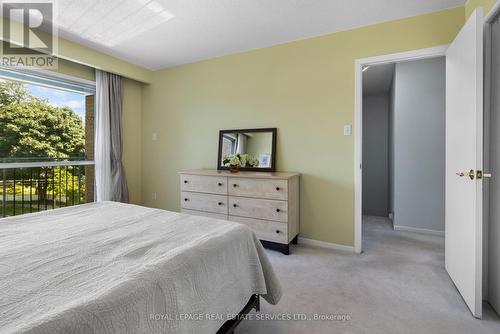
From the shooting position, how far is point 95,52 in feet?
10.3

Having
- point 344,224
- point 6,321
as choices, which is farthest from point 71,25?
point 344,224

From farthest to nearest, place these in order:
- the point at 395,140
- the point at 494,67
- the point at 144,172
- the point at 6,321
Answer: the point at 144,172 < the point at 395,140 < the point at 494,67 < the point at 6,321

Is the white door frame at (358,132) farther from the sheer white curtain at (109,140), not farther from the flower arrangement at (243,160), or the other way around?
the sheer white curtain at (109,140)

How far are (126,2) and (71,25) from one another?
33.9 inches

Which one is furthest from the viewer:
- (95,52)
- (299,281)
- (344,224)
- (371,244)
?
(95,52)

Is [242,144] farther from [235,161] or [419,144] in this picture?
[419,144]

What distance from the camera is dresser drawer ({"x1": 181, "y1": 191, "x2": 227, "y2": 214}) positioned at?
2.86m

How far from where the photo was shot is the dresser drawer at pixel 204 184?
2850 mm

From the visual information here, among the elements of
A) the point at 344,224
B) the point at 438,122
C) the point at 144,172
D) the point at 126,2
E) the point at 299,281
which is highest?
the point at 126,2

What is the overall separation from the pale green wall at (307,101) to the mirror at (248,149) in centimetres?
10

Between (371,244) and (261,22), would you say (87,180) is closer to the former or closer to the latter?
(261,22)

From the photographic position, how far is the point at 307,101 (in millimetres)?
2887

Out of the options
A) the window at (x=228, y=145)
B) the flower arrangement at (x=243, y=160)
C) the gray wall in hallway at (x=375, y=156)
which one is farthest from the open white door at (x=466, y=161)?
the gray wall in hallway at (x=375, y=156)

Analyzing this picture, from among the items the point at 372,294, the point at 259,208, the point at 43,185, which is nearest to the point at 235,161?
the point at 259,208
